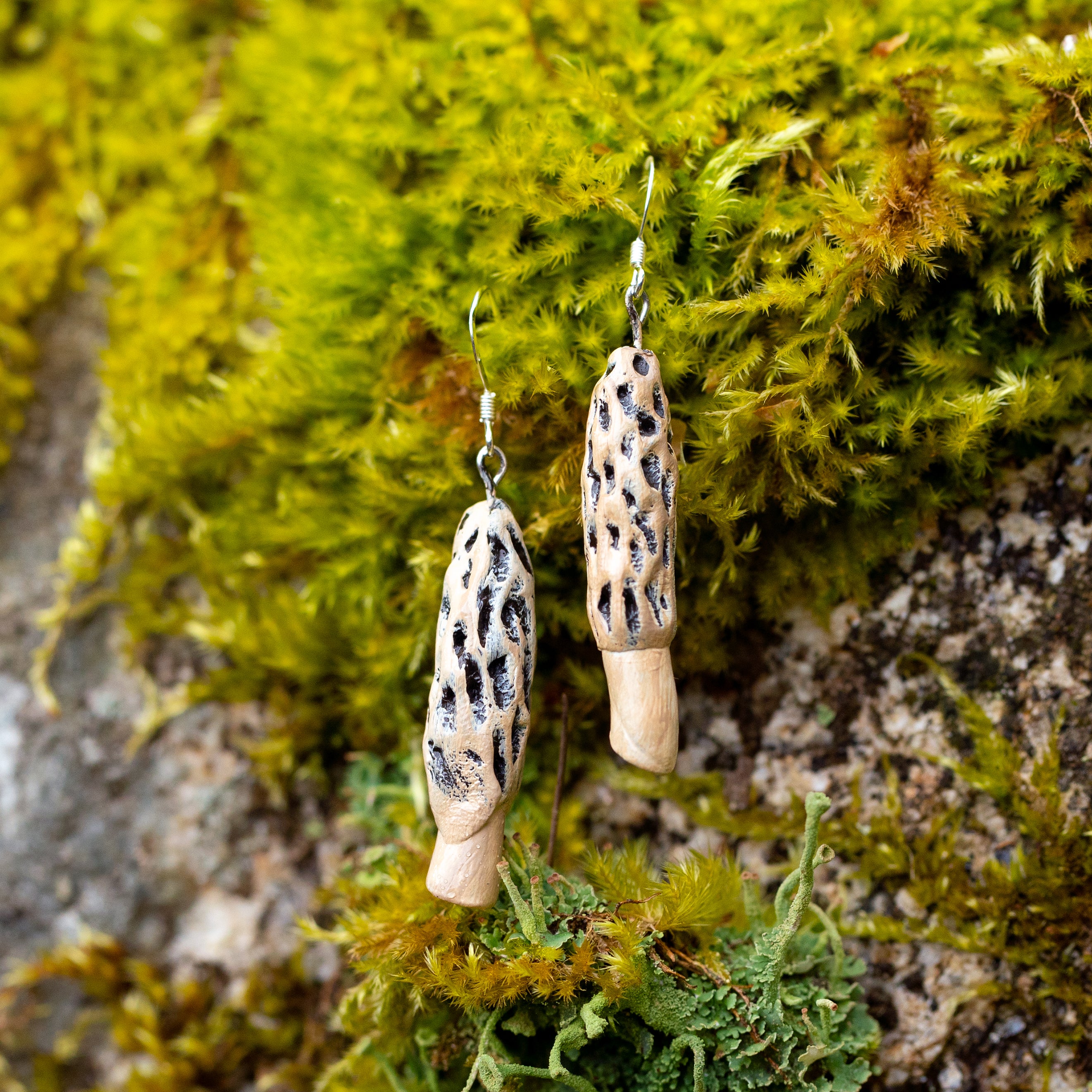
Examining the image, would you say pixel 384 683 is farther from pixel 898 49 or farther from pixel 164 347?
pixel 898 49

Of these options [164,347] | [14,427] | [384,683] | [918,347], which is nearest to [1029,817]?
[918,347]

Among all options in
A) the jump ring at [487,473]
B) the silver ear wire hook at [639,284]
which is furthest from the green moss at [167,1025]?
the silver ear wire hook at [639,284]

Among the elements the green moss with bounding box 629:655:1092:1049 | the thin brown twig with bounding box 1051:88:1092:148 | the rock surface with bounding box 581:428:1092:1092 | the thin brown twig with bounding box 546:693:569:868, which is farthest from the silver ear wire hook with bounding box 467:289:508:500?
the thin brown twig with bounding box 1051:88:1092:148

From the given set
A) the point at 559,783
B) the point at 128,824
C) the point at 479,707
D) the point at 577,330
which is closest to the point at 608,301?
the point at 577,330

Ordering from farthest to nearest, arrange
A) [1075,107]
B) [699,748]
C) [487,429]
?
[699,748], [487,429], [1075,107]

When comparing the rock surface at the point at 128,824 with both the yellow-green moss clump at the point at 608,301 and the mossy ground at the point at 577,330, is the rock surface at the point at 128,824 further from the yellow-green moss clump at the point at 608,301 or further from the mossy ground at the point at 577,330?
the yellow-green moss clump at the point at 608,301

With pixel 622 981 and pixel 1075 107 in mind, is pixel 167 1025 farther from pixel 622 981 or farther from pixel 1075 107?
pixel 1075 107

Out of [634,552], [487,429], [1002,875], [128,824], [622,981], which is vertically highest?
[487,429]
